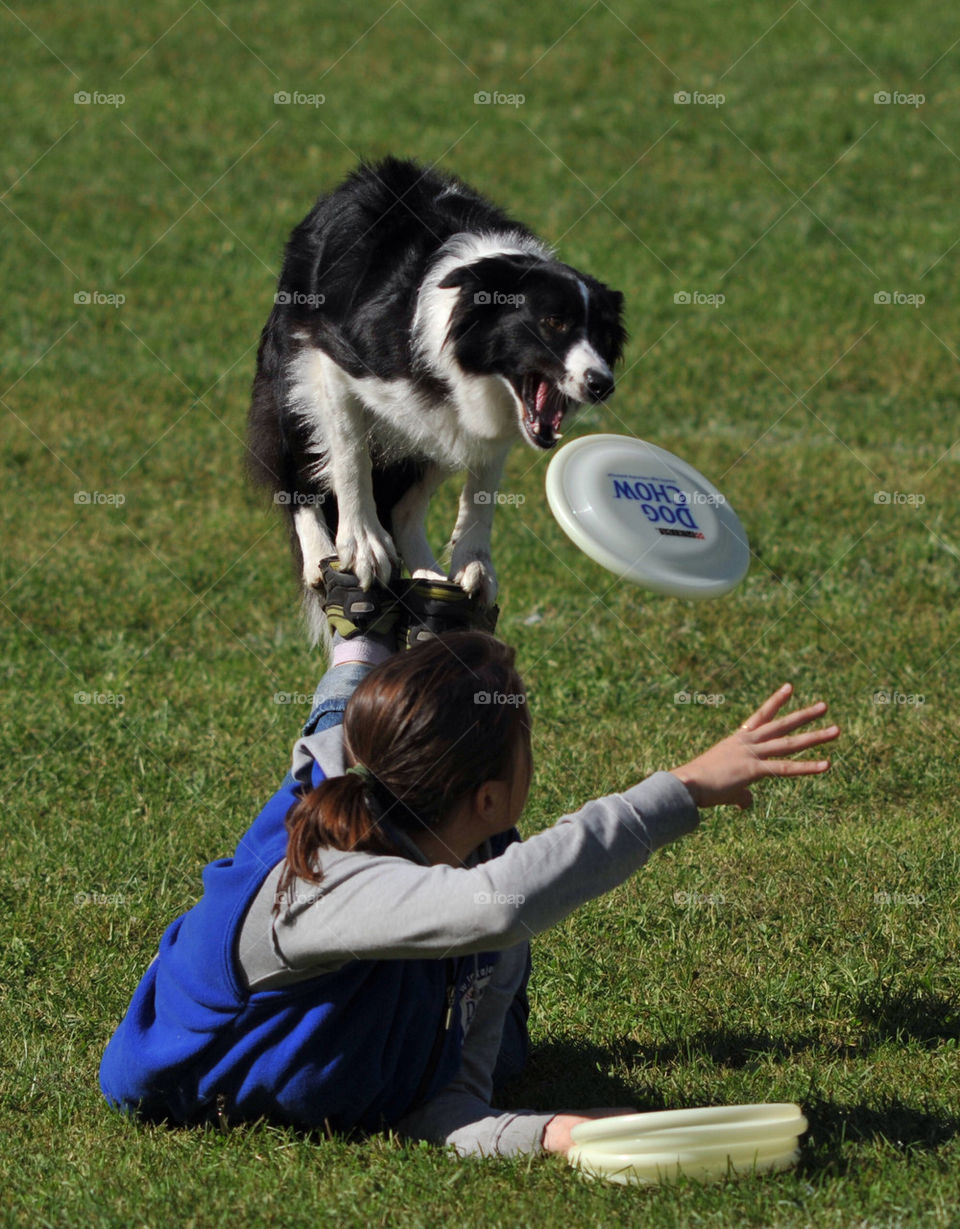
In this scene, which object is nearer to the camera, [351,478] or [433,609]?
[433,609]

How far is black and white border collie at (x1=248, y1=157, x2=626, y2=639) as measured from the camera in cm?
427

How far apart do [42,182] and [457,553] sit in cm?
1086

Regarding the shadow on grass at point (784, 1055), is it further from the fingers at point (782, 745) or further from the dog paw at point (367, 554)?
the dog paw at point (367, 554)

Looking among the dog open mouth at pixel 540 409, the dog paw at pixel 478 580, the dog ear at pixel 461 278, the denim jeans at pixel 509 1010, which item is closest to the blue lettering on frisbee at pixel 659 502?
the dog open mouth at pixel 540 409

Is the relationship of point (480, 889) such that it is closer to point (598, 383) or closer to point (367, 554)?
point (598, 383)

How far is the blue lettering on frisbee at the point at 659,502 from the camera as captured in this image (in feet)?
14.0

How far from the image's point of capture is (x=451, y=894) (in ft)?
8.72

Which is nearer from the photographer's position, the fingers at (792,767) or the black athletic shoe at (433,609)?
the fingers at (792,767)

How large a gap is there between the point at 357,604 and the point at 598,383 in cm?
90

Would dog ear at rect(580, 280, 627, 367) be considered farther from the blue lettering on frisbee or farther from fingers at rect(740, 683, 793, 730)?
fingers at rect(740, 683, 793, 730)

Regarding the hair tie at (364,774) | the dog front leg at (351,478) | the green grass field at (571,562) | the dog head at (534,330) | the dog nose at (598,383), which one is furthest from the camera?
the dog front leg at (351,478)

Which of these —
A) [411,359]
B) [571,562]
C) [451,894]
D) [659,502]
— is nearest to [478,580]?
[659,502]

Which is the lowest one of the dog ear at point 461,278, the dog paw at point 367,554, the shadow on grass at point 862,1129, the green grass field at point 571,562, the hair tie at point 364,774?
the green grass field at point 571,562

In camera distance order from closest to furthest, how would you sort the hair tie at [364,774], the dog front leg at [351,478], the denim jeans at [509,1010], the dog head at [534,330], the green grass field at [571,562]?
the hair tie at [364,774] < the green grass field at [571,562] < the denim jeans at [509,1010] < the dog head at [534,330] < the dog front leg at [351,478]
